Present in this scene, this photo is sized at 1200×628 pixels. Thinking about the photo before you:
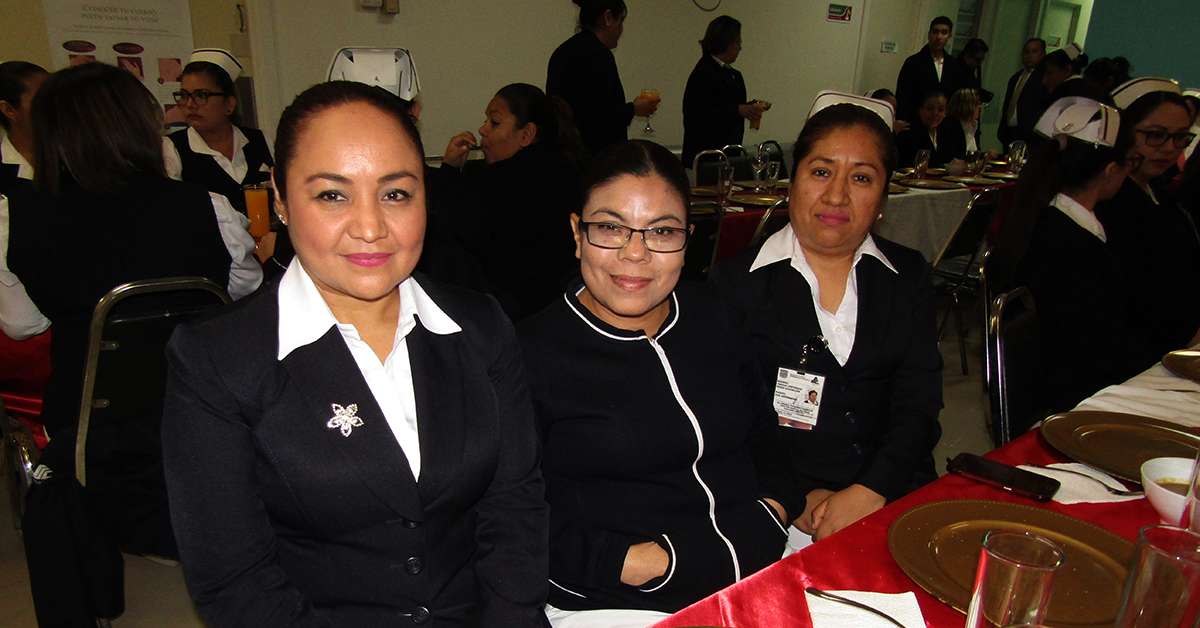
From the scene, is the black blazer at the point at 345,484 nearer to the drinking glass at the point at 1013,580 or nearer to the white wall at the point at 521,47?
the drinking glass at the point at 1013,580

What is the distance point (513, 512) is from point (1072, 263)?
196 centimetres

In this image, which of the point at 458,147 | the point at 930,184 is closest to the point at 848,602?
the point at 458,147

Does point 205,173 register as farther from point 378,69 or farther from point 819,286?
point 819,286

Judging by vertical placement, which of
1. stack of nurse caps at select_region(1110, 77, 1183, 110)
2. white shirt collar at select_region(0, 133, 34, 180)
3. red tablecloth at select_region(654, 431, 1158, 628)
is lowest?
red tablecloth at select_region(654, 431, 1158, 628)

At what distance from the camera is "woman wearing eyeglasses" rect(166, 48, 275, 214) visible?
3607 millimetres

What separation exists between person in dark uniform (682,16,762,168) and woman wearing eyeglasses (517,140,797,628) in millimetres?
4471

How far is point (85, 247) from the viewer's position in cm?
196

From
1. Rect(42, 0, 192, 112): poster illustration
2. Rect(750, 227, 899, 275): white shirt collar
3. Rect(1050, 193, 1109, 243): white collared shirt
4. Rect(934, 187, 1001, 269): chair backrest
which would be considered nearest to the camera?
Rect(750, 227, 899, 275): white shirt collar

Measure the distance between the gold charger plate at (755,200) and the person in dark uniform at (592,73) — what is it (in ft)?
3.11

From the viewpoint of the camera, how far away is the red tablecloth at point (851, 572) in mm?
897

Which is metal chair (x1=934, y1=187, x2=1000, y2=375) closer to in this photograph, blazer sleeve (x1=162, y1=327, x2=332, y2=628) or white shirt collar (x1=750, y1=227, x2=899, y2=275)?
white shirt collar (x1=750, y1=227, x2=899, y2=275)

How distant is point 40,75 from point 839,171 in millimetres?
3761

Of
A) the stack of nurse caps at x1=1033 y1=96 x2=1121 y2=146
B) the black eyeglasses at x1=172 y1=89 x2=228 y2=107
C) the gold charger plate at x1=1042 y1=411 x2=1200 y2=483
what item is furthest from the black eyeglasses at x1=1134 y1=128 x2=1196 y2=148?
the black eyeglasses at x1=172 y1=89 x2=228 y2=107

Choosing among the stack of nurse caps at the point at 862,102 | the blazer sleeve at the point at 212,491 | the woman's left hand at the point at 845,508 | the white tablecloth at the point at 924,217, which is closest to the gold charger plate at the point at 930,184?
the white tablecloth at the point at 924,217
